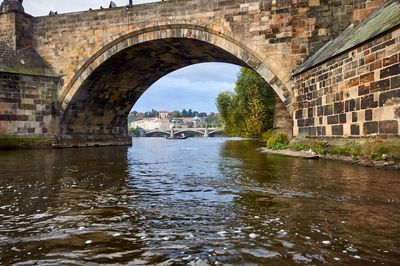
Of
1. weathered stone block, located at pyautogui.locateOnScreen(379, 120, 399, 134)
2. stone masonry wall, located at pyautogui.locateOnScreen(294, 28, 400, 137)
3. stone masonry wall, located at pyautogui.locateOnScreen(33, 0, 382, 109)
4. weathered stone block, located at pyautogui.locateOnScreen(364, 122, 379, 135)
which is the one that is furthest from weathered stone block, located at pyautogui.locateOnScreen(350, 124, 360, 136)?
stone masonry wall, located at pyautogui.locateOnScreen(33, 0, 382, 109)

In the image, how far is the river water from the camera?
2.77 m

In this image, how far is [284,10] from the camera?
579 inches

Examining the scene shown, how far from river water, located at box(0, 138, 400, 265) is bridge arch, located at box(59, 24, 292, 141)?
31.9ft

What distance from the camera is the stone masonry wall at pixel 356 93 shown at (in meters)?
8.69

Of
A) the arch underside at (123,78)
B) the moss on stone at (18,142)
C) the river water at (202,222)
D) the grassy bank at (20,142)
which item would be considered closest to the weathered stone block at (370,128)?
the river water at (202,222)

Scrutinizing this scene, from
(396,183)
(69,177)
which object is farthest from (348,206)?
(69,177)

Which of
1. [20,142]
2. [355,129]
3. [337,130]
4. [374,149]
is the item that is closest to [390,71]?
[374,149]

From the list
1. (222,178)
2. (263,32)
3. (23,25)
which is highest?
(23,25)

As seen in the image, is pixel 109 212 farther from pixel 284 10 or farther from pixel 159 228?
pixel 284 10

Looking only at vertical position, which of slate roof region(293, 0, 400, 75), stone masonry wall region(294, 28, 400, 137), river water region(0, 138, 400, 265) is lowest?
river water region(0, 138, 400, 265)

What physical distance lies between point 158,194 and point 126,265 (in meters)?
2.88

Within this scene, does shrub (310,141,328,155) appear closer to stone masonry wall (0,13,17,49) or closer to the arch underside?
the arch underside

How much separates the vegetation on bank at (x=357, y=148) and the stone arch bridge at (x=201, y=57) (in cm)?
33

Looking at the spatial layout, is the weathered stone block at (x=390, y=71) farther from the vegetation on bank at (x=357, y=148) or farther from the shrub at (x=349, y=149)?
the shrub at (x=349, y=149)
